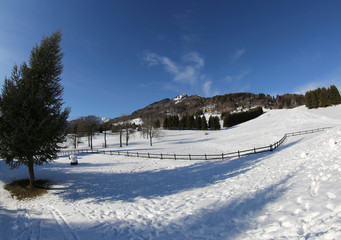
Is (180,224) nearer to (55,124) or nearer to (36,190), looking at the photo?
(55,124)

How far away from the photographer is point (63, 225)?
7.61 metres

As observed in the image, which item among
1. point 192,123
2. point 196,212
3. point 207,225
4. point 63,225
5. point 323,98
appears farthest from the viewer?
point 192,123

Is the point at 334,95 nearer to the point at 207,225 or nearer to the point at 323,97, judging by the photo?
the point at 323,97

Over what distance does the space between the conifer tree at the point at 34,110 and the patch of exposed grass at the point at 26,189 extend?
0.65 meters

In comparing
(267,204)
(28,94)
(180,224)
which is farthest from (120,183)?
(267,204)

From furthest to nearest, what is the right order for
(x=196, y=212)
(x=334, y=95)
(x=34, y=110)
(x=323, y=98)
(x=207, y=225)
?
1. (x=323, y=98)
2. (x=334, y=95)
3. (x=34, y=110)
4. (x=196, y=212)
5. (x=207, y=225)

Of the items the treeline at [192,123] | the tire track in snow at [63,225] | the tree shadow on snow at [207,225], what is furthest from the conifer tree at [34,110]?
the treeline at [192,123]

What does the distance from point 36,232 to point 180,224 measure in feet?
22.2

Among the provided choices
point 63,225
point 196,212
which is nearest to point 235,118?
point 196,212

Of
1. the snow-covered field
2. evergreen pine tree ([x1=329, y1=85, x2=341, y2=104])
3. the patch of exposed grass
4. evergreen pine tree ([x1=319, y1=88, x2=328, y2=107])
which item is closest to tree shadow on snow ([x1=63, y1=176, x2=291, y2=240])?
the snow-covered field

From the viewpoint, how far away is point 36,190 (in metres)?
13.1

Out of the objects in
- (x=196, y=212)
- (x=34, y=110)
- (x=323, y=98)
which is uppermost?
(x=323, y=98)

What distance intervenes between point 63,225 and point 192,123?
8936 centimetres

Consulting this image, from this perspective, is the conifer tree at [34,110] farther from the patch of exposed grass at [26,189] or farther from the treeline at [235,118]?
the treeline at [235,118]
